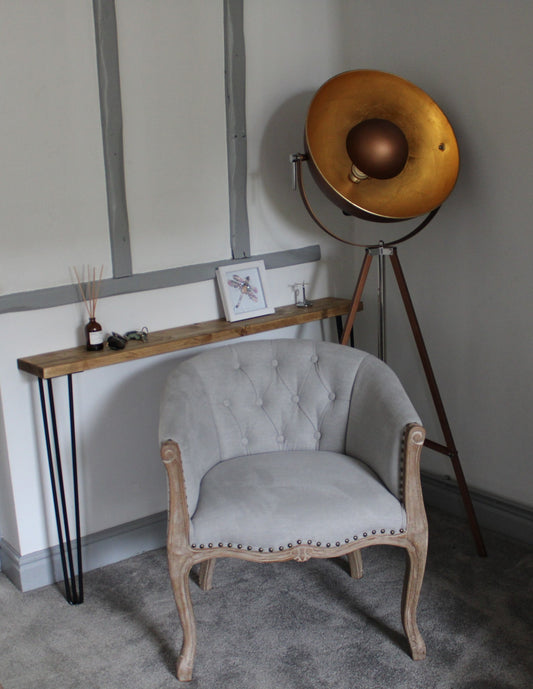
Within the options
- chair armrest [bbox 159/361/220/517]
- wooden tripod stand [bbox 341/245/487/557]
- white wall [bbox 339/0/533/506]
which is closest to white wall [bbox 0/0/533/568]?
white wall [bbox 339/0/533/506]

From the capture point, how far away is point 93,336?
9.13 feet

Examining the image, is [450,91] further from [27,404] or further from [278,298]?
[27,404]

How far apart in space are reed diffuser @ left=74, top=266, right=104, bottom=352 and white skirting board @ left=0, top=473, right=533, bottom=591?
30.1 inches

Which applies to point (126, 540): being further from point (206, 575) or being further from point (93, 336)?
point (93, 336)

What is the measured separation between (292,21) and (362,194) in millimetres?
917

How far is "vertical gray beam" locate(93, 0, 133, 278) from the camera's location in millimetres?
2730

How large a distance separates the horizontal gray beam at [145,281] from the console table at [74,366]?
181 mm

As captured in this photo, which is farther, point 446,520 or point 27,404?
point 446,520

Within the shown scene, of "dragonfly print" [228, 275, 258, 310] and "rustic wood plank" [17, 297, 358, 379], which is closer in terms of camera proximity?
"rustic wood plank" [17, 297, 358, 379]

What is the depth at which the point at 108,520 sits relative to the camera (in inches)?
120

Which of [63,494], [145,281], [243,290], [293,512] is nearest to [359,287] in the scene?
[243,290]

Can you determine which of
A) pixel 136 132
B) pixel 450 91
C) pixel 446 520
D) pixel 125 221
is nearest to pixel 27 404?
pixel 125 221

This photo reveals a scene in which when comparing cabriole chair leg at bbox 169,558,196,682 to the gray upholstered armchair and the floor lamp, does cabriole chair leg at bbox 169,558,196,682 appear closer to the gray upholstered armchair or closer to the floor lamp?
the gray upholstered armchair

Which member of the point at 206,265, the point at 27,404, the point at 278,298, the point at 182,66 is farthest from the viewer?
the point at 278,298
